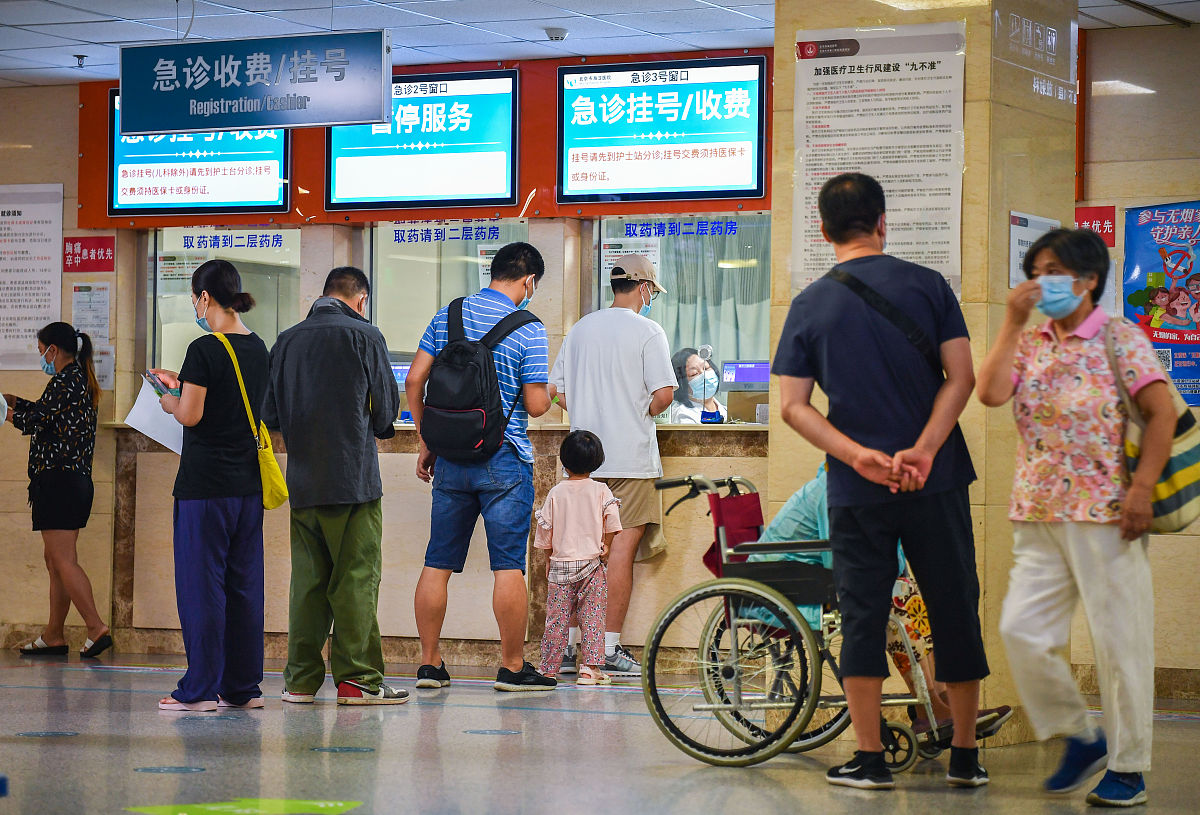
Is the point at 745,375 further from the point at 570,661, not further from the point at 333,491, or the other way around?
the point at 333,491

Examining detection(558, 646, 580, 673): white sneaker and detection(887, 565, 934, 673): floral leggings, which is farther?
detection(558, 646, 580, 673): white sneaker

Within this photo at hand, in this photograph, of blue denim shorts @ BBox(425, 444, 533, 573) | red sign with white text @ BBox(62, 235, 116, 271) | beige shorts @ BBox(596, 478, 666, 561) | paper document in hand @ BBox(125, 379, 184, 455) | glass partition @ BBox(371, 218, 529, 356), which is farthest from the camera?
red sign with white text @ BBox(62, 235, 116, 271)

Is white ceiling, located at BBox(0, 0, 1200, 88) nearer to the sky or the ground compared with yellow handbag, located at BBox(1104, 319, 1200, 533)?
nearer to the sky

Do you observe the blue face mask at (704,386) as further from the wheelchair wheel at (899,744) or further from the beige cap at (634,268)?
the wheelchair wheel at (899,744)

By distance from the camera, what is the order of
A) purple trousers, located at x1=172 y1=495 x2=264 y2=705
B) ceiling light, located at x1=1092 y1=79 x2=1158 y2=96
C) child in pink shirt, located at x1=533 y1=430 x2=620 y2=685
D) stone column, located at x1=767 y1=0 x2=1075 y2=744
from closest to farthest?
1. stone column, located at x1=767 y1=0 x2=1075 y2=744
2. purple trousers, located at x1=172 y1=495 x2=264 y2=705
3. child in pink shirt, located at x1=533 y1=430 x2=620 y2=685
4. ceiling light, located at x1=1092 y1=79 x2=1158 y2=96

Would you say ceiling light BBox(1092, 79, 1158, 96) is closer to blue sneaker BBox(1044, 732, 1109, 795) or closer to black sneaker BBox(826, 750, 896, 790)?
blue sneaker BBox(1044, 732, 1109, 795)

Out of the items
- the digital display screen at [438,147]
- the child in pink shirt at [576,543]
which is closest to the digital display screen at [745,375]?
the child in pink shirt at [576,543]

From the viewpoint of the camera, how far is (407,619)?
8289mm

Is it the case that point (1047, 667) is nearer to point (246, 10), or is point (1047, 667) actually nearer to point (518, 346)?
point (518, 346)

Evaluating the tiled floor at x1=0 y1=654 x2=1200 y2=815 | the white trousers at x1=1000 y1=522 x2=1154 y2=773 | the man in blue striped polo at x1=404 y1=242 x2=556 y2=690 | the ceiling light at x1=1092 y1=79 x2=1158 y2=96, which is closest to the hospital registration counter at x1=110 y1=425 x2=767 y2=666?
the man in blue striped polo at x1=404 y1=242 x2=556 y2=690

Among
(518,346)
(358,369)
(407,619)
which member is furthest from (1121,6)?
(407,619)

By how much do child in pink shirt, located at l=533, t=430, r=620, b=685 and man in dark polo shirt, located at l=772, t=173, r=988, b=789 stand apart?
108 inches

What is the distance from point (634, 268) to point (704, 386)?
0.91m

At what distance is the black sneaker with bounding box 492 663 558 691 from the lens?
6750 mm
